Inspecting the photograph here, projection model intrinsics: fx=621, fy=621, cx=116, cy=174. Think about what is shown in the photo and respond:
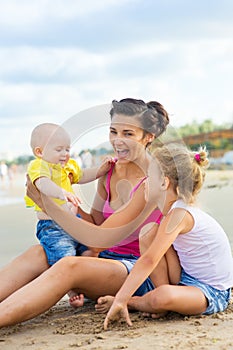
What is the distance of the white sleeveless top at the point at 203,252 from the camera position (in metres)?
3.24

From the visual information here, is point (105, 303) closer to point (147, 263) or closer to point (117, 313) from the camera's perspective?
point (117, 313)

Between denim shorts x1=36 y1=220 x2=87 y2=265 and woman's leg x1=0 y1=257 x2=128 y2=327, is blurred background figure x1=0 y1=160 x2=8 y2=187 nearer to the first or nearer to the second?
denim shorts x1=36 y1=220 x2=87 y2=265

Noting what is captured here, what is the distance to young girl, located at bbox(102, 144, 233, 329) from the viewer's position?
10.1 ft

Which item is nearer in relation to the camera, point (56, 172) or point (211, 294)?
point (211, 294)

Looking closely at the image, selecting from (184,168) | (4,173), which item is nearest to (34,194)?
(184,168)

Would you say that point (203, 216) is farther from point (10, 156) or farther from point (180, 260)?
point (10, 156)

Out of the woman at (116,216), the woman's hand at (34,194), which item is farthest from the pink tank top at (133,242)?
the woman's hand at (34,194)

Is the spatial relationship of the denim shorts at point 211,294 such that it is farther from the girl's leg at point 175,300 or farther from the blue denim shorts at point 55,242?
the blue denim shorts at point 55,242

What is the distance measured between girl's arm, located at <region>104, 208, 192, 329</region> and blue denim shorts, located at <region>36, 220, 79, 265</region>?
1.80ft

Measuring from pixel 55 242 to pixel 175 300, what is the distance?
85 centimetres

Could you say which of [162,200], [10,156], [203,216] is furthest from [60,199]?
[10,156]

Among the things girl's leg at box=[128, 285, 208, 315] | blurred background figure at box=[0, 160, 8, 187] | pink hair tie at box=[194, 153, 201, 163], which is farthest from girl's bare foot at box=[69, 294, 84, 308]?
blurred background figure at box=[0, 160, 8, 187]

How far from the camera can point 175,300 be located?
3.05m

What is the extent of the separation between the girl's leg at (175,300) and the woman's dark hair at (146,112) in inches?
37.8
